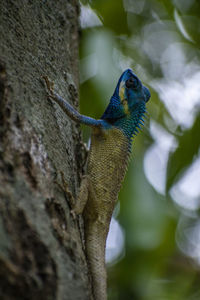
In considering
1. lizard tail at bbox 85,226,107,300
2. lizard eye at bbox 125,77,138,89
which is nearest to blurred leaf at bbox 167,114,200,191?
lizard eye at bbox 125,77,138,89

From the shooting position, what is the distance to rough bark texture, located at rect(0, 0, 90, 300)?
1.78 m

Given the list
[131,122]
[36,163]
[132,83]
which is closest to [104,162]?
[131,122]

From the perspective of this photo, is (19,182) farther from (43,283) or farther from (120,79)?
(120,79)

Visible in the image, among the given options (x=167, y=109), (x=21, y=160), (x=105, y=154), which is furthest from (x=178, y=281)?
(x=21, y=160)

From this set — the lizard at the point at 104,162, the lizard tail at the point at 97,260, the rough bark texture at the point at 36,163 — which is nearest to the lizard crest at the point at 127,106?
the lizard at the point at 104,162

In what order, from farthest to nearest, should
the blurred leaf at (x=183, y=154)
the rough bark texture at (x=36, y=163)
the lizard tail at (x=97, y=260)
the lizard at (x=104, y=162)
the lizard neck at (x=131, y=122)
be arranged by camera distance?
1. the blurred leaf at (x=183, y=154)
2. the lizard neck at (x=131, y=122)
3. the lizard at (x=104, y=162)
4. the lizard tail at (x=97, y=260)
5. the rough bark texture at (x=36, y=163)

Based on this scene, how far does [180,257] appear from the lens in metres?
6.25

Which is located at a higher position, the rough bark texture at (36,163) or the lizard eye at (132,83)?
the rough bark texture at (36,163)

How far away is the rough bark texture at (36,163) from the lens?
5.84 feet

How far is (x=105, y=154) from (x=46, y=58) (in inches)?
48.9

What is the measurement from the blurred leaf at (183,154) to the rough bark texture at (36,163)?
2.10 m

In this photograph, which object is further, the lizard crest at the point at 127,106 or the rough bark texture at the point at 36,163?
the lizard crest at the point at 127,106

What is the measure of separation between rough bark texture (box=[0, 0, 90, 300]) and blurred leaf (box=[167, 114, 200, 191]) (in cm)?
210

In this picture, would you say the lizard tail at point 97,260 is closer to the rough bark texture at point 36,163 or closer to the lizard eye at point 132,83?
the rough bark texture at point 36,163
